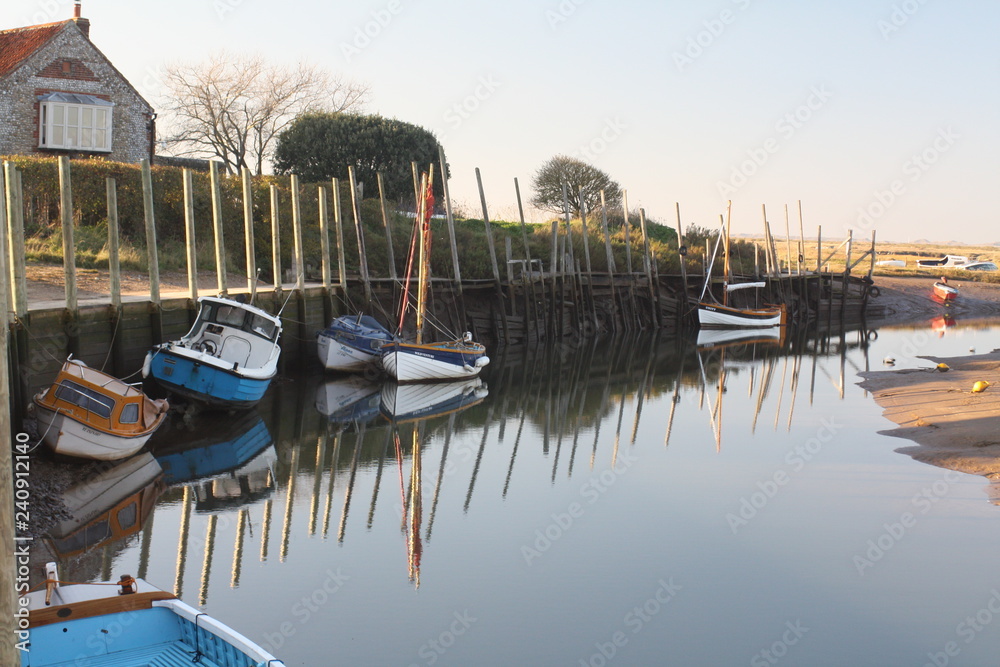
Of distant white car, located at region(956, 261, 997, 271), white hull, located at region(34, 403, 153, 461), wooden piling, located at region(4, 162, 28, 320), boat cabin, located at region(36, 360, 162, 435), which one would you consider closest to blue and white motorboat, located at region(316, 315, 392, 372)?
wooden piling, located at region(4, 162, 28, 320)

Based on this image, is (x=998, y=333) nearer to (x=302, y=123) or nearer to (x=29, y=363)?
(x=302, y=123)

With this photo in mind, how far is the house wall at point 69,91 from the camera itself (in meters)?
30.7

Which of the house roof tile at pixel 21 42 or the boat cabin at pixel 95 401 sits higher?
the house roof tile at pixel 21 42

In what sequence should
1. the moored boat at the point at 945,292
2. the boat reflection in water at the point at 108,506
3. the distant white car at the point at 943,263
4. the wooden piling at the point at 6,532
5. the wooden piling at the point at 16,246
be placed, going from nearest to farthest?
the wooden piling at the point at 6,532 < the boat reflection in water at the point at 108,506 < the wooden piling at the point at 16,246 < the moored boat at the point at 945,292 < the distant white car at the point at 943,263

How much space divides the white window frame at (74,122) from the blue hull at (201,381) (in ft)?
58.8

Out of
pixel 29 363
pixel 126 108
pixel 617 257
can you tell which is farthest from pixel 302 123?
pixel 29 363

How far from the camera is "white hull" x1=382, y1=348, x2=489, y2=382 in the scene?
22.6 meters

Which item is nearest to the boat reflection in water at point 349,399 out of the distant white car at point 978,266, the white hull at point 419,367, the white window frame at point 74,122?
the white hull at point 419,367

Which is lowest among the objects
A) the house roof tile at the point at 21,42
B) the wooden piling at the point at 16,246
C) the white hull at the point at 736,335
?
the white hull at the point at 736,335

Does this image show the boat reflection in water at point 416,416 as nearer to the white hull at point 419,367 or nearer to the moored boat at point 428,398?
the moored boat at point 428,398

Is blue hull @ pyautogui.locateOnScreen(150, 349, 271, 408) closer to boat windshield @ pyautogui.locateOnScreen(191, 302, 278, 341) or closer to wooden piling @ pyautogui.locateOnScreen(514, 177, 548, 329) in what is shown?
boat windshield @ pyautogui.locateOnScreen(191, 302, 278, 341)

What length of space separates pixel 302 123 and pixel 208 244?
1284 cm

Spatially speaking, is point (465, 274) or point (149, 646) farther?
point (465, 274)

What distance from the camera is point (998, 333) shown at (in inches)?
1565
